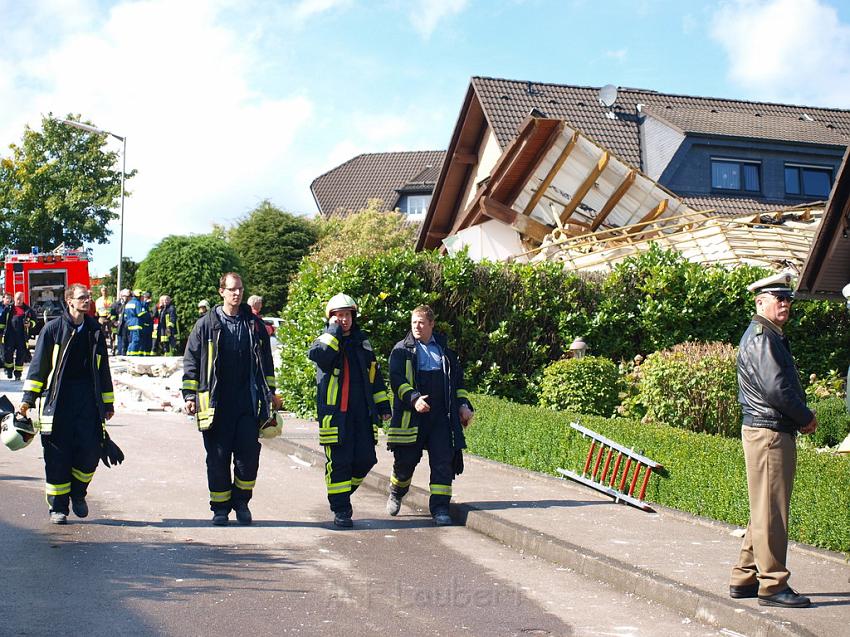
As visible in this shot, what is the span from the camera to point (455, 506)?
9.79 m

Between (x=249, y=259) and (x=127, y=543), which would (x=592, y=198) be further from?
(x=249, y=259)

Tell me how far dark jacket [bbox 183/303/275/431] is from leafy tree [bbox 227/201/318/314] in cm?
3521

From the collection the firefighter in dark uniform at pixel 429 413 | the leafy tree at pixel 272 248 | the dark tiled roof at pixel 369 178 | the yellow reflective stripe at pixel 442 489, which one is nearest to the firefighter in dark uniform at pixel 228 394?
the firefighter in dark uniform at pixel 429 413

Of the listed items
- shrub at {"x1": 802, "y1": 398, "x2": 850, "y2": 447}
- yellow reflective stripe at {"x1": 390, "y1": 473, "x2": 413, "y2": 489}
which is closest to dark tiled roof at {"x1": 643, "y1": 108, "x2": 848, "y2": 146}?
shrub at {"x1": 802, "y1": 398, "x2": 850, "y2": 447}

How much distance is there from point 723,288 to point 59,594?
13.1 metres

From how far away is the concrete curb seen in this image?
6191 mm

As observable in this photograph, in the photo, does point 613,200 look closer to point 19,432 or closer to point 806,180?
point 806,180

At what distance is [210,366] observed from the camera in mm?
8945

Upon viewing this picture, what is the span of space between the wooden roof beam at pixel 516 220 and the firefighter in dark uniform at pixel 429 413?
15.4m

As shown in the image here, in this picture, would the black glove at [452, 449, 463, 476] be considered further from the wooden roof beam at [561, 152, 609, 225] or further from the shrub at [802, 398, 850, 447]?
the wooden roof beam at [561, 152, 609, 225]

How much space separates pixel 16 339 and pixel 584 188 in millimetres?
12387

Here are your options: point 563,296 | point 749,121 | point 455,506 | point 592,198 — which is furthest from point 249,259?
point 455,506

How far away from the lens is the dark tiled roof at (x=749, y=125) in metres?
33.7

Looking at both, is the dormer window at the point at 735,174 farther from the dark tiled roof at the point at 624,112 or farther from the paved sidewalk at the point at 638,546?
the paved sidewalk at the point at 638,546
